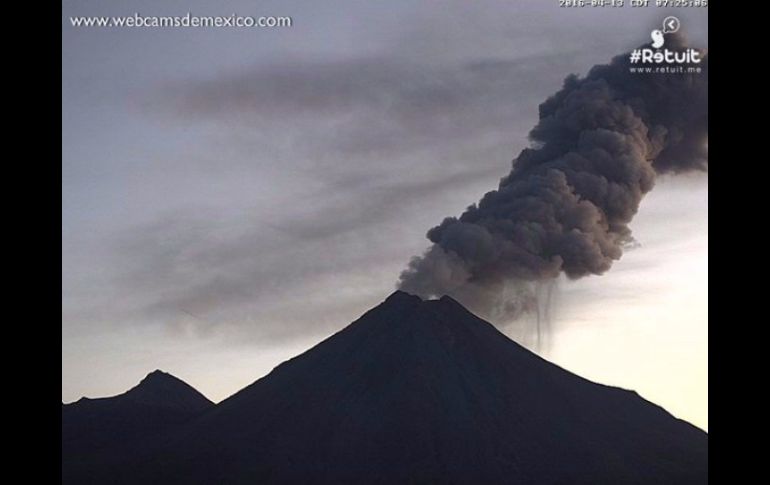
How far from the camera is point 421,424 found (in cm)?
8019

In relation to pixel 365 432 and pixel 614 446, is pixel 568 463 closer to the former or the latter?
pixel 614 446

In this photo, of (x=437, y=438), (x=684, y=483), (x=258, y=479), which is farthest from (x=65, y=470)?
(x=684, y=483)

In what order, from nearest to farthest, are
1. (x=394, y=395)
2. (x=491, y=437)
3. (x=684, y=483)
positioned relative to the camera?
(x=684, y=483)
(x=491, y=437)
(x=394, y=395)

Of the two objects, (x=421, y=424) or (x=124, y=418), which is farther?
(x=124, y=418)

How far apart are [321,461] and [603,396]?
2595cm

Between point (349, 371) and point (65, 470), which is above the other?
point (349, 371)

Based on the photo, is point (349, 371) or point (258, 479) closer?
point (258, 479)

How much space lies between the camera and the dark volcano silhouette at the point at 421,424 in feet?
242

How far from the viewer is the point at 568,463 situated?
7381cm

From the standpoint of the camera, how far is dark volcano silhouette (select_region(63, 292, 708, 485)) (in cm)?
7369

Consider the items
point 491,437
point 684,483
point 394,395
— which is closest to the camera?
point 684,483

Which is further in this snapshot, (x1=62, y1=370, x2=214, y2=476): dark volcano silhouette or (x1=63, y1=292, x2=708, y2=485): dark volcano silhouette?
(x1=62, y1=370, x2=214, y2=476): dark volcano silhouette

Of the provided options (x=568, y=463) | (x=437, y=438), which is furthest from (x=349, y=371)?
(x=568, y=463)

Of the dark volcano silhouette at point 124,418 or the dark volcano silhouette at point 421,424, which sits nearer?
the dark volcano silhouette at point 421,424
